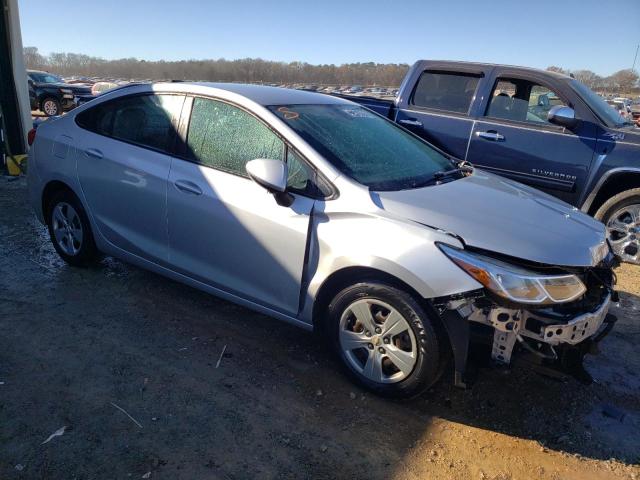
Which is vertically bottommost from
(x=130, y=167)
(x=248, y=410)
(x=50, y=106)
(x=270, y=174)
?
(x=50, y=106)

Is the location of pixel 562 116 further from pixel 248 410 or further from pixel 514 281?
pixel 248 410

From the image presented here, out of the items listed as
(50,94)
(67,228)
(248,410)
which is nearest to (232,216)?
(248,410)

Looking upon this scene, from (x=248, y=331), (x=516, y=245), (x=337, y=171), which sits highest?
(x=337, y=171)

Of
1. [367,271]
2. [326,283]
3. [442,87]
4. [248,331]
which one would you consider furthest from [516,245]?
[442,87]

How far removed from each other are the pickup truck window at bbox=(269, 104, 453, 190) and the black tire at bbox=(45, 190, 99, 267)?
1.96 m

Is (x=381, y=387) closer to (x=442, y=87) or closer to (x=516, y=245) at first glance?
(x=516, y=245)

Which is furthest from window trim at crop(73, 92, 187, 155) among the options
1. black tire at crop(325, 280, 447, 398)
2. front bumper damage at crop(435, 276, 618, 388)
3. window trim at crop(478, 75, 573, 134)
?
window trim at crop(478, 75, 573, 134)

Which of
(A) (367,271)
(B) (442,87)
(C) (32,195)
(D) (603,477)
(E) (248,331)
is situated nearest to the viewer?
(D) (603,477)

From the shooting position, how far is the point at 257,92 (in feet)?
11.5

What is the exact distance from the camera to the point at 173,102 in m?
3.57

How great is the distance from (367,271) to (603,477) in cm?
148

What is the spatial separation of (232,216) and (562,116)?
3.80 m

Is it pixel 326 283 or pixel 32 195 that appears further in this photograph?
pixel 32 195

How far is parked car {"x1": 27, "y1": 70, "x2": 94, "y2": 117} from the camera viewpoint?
1895cm
